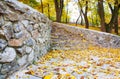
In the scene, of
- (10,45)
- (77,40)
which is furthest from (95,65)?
(77,40)

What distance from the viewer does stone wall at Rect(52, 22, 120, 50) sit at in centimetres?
793

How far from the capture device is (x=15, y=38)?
399cm

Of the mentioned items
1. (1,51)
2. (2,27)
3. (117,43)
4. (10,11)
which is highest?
(10,11)

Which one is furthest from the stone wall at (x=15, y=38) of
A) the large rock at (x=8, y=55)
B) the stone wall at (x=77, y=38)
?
the stone wall at (x=77, y=38)

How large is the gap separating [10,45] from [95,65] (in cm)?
237

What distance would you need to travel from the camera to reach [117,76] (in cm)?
419

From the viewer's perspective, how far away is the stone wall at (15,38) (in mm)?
3656

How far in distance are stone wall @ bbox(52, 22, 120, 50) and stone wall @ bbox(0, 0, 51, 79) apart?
2.72 meters

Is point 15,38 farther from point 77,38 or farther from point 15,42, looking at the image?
point 77,38

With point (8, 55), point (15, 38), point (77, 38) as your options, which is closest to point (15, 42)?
point (15, 38)

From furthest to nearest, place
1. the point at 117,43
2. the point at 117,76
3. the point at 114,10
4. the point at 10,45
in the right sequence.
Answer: the point at 114,10, the point at 117,43, the point at 117,76, the point at 10,45

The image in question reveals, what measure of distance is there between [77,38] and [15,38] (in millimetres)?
5014

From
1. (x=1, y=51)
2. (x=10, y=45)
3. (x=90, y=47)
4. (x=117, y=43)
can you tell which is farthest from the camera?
(x=117, y=43)

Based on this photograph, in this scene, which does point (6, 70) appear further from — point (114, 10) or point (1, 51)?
point (114, 10)
